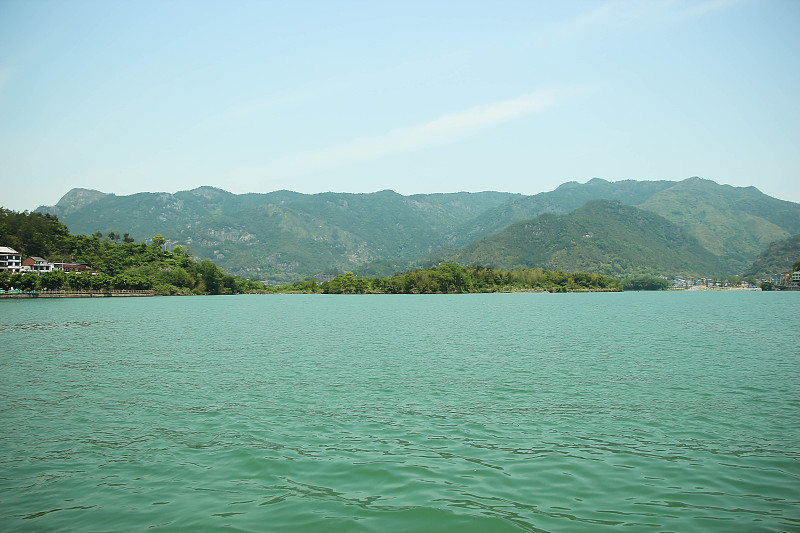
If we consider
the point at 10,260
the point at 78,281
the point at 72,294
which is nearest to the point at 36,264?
the point at 10,260

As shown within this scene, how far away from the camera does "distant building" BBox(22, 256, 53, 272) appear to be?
177000 millimetres

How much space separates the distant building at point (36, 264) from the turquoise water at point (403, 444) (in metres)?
180

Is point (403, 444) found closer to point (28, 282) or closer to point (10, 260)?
point (28, 282)

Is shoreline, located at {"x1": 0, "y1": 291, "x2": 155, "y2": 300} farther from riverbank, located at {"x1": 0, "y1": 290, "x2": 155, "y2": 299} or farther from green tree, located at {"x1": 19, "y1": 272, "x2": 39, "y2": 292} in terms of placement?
green tree, located at {"x1": 19, "y1": 272, "x2": 39, "y2": 292}

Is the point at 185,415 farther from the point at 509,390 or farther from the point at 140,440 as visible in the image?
the point at 509,390

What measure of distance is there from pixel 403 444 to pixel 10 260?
681ft

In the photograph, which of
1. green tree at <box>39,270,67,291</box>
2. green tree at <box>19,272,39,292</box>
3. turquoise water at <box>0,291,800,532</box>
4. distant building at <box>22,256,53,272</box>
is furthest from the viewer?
distant building at <box>22,256,53,272</box>

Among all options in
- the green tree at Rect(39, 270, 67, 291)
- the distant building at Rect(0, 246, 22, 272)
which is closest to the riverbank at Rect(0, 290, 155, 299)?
the green tree at Rect(39, 270, 67, 291)

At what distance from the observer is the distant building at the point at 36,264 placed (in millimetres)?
177000

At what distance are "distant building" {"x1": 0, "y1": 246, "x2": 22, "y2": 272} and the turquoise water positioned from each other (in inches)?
7033

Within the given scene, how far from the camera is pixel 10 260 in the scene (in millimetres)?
174500

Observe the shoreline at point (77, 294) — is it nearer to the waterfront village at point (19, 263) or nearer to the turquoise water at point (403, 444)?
the waterfront village at point (19, 263)

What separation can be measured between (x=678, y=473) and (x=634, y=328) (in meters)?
45.6

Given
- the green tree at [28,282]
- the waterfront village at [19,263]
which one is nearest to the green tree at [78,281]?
the green tree at [28,282]
